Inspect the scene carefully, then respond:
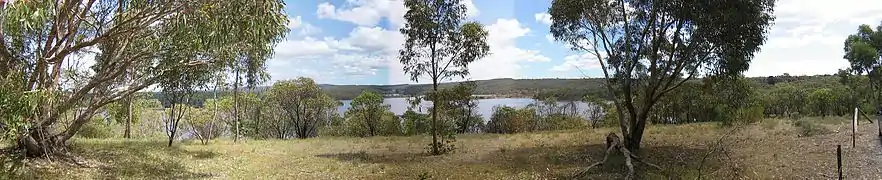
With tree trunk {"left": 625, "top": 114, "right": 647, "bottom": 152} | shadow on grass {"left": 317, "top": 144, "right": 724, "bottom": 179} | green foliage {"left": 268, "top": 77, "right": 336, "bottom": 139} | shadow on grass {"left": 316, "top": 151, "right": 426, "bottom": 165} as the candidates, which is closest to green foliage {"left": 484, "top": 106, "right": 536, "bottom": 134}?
green foliage {"left": 268, "top": 77, "right": 336, "bottom": 139}

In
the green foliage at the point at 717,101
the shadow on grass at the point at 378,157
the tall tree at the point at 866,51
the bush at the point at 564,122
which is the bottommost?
the bush at the point at 564,122

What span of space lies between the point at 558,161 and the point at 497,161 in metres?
1.62

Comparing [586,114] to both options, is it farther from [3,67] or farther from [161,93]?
[3,67]

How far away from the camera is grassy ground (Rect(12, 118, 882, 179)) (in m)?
11.6

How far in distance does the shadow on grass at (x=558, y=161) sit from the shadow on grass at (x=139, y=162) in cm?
424

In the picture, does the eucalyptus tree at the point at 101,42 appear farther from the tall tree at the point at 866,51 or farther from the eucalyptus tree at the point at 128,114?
the tall tree at the point at 866,51

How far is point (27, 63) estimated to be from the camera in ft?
31.7

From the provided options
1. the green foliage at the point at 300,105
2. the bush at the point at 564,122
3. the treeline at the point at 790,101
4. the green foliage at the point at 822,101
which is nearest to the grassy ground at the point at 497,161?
the treeline at the point at 790,101

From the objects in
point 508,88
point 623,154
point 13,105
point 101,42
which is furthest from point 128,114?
point 623,154

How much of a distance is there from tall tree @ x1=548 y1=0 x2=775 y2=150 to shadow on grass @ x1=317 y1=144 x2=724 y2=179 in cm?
151

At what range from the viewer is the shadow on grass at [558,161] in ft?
39.8

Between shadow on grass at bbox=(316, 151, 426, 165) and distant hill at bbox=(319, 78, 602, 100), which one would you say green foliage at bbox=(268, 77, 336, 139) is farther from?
shadow on grass at bbox=(316, 151, 426, 165)

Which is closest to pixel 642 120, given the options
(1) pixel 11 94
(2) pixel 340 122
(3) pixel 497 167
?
(3) pixel 497 167

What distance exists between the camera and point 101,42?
9969mm
